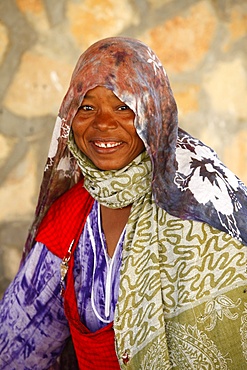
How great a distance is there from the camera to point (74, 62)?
12.5ft

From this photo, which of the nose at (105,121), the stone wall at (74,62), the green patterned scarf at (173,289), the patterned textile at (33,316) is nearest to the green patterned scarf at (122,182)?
the green patterned scarf at (173,289)

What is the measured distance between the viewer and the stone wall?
3730mm

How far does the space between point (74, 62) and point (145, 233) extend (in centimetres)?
142

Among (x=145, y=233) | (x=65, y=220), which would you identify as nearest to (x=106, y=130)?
(x=145, y=233)

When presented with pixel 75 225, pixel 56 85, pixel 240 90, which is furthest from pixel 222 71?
pixel 75 225

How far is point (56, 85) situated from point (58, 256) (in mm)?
1175

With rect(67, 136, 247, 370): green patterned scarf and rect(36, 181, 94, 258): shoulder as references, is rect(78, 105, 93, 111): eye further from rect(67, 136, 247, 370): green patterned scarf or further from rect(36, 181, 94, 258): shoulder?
rect(36, 181, 94, 258): shoulder

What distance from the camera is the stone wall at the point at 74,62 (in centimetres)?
373

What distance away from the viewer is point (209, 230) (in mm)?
2520

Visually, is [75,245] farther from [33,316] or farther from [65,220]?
[33,316]

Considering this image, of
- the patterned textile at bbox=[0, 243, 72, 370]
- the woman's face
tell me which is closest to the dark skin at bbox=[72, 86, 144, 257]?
the woman's face

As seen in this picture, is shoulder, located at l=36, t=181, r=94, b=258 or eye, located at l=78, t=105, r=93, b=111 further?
shoulder, located at l=36, t=181, r=94, b=258

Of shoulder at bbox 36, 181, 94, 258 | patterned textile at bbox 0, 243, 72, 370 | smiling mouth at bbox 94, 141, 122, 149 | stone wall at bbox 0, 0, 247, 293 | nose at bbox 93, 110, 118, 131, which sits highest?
stone wall at bbox 0, 0, 247, 293

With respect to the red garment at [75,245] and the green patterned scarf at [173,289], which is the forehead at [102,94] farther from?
the red garment at [75,245]
